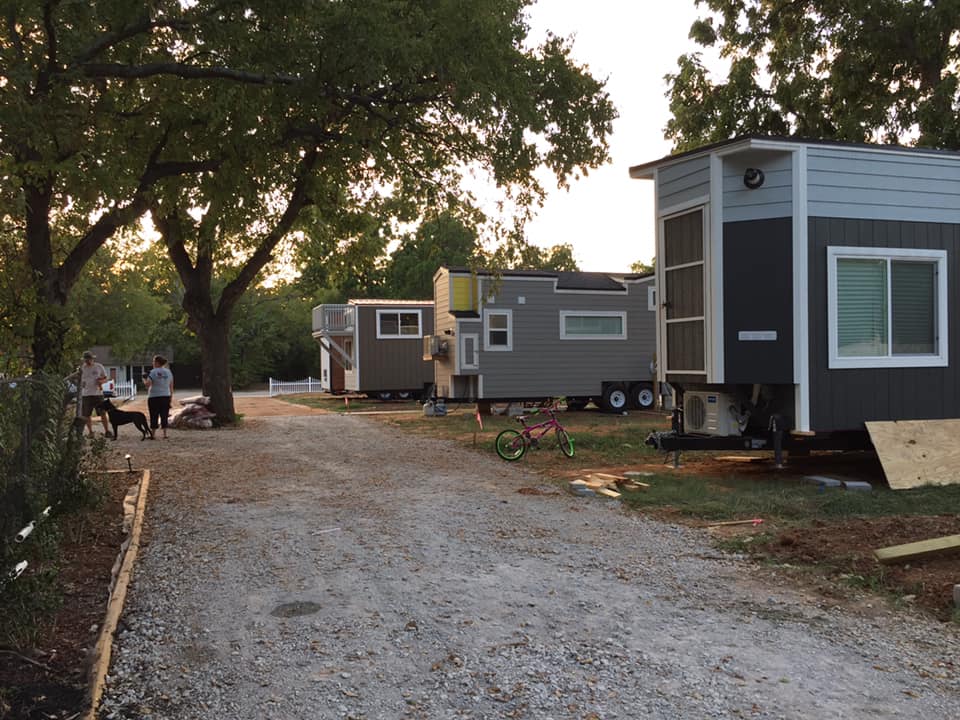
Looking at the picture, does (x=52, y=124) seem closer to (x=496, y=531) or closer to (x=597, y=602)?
(x=496, y=531)

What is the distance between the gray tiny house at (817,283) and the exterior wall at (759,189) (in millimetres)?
12

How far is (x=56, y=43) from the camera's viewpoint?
7.30m

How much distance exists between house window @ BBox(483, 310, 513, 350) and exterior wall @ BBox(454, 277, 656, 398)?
0.11 m

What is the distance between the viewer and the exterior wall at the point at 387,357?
26.3m

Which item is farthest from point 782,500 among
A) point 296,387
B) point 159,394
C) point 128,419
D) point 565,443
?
point 296,387

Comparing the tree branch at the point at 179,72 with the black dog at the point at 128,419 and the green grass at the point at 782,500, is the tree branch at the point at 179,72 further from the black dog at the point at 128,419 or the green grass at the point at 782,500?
the black dog at the point at 128,419

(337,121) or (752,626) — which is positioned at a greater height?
(337,121)

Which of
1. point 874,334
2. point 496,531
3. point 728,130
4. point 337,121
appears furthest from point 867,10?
point 496,531

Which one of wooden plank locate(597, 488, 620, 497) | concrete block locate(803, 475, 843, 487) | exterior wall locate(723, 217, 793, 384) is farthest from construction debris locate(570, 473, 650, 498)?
concrete block locate(803, 475, 843, 487)

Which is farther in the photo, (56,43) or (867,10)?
(867,10)

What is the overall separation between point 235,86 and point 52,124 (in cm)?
222

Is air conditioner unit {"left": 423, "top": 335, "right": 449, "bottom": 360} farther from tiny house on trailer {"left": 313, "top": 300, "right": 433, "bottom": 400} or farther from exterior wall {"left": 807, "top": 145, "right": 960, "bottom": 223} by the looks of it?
exterior wall {"left": 807, "top": 145, "right": 960, "bottom": 223}

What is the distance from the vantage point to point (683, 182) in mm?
9422

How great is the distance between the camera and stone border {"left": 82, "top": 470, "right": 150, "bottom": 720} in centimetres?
341
